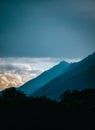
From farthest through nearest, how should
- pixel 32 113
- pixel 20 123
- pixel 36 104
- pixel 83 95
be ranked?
pixel 83 95, pixel 36 104, pixel 32 113, pixel 20 123

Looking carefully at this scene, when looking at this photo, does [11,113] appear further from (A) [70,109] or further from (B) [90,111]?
(B) [90,111]

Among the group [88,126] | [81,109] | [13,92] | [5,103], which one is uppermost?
[13,92]

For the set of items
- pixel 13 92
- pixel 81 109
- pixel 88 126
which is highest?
pixel 13 92

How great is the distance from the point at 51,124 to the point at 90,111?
711 inches

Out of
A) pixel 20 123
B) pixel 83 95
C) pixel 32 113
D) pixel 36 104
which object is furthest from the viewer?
pixel 83 95

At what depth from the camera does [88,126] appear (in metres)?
86.9

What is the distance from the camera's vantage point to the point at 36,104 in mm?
88500

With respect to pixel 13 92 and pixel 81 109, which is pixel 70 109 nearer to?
pixel 81 109

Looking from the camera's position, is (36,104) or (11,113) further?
(36,104)

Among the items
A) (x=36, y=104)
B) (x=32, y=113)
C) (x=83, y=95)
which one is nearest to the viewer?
(x=32, y=113)

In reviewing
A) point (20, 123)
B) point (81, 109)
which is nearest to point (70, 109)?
point (81, 109)

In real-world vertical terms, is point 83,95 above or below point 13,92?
below

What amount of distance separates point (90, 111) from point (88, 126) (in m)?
7.42

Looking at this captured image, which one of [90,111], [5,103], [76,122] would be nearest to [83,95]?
[90,111]
